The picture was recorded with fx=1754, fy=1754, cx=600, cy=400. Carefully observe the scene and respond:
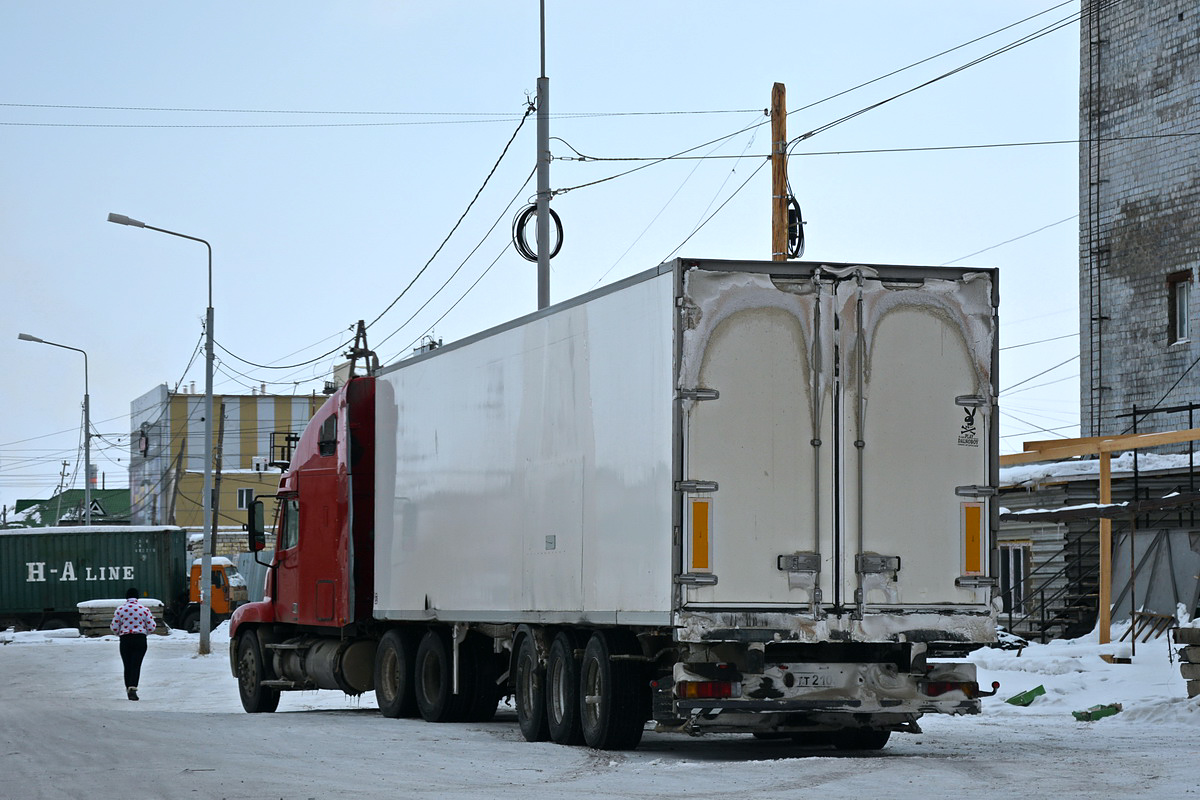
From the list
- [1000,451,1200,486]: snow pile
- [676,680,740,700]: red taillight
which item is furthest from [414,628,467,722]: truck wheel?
[1000,451,1200,486]: snow pile

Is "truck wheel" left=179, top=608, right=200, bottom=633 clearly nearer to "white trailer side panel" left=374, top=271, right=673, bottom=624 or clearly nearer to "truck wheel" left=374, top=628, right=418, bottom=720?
"truck wheel" left=374, top=628, right=418, bottom=720

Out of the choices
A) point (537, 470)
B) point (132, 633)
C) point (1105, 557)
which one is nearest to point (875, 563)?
point (537, 470)

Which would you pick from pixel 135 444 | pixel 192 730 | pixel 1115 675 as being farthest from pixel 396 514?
pixel 135 444

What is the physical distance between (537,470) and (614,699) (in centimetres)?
232

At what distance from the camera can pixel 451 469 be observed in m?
17.4

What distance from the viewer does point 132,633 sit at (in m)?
25.7

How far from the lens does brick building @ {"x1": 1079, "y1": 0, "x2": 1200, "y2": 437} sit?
114 feet

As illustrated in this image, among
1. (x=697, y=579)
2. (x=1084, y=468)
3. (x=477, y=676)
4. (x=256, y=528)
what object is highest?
(x=1084, y=468)

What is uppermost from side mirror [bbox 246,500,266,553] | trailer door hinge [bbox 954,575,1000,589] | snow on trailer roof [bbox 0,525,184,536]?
side mirror [bbox 246,500,266,553]

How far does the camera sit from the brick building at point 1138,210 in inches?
1372

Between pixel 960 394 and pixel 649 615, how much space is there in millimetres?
2928

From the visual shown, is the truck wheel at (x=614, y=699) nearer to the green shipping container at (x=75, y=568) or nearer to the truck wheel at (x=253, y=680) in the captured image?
the truck wheel at (x=253, y=680)

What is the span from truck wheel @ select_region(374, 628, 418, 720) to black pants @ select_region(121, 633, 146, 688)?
7254 millimetres

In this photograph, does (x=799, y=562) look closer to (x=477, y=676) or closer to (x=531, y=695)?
(x=531, y=695)
